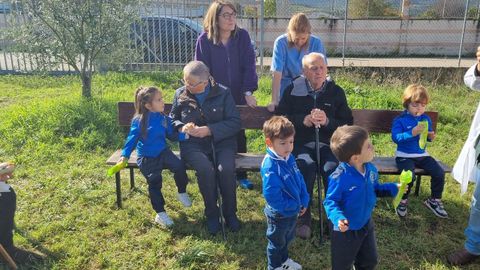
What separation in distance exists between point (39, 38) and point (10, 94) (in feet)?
6.38

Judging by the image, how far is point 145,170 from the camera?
141 inches

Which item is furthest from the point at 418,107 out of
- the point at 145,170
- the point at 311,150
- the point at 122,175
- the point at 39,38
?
the point at 39,38

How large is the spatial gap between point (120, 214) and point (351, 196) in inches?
85.6

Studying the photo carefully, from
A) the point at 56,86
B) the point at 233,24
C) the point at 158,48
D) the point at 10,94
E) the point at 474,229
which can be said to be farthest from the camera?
the point at 158,48

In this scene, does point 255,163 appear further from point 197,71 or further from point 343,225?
point 343,225

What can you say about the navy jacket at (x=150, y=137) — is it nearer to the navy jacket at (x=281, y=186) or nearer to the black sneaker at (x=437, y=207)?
the navy jacket at (x=281, y=186)

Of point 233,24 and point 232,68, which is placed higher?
point 233,24

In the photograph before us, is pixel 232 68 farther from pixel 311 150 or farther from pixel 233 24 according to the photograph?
pixel 311 150

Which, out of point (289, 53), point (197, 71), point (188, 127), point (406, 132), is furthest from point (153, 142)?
point (406, 132)

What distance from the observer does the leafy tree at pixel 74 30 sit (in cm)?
636

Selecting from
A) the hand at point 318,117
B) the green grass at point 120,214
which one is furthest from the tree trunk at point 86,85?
the hand at point 318,117

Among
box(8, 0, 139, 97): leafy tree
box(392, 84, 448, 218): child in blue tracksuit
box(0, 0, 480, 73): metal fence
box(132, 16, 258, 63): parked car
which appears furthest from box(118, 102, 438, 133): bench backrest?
box(0, 0, 480, 73): metal fence

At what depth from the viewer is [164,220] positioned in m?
3.58

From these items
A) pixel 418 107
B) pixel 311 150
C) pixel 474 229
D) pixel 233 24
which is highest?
pixel 233 24
